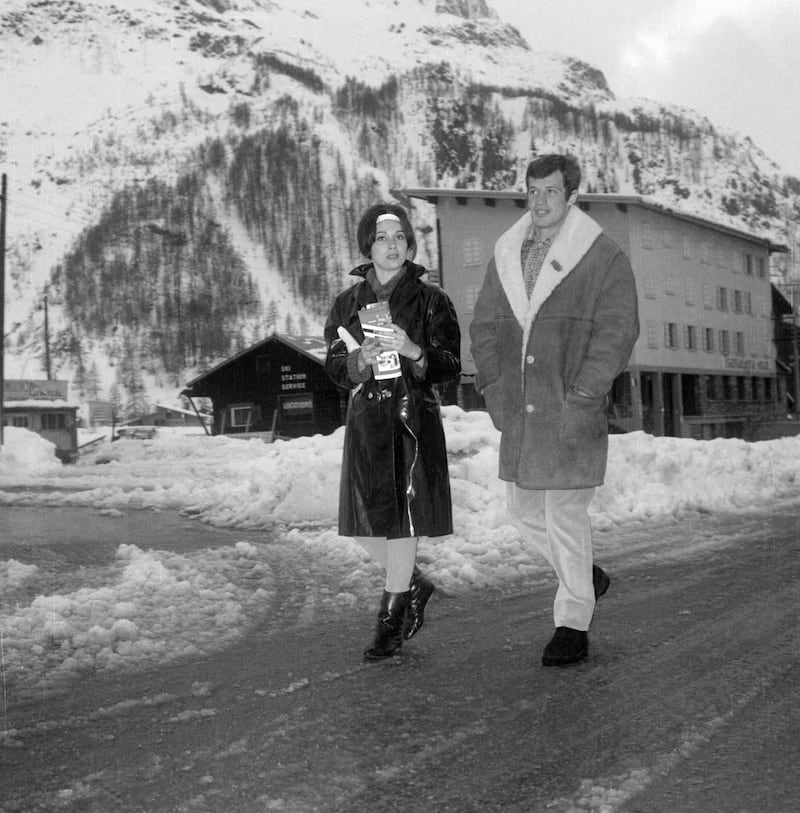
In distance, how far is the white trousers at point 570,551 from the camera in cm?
380

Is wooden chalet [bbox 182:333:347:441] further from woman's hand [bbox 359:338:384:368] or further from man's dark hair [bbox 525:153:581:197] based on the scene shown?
woman's hand [bbox 359:338:384:368]

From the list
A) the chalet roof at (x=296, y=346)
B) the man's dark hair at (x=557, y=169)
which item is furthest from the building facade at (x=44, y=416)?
the man's dark hair at (x=557, y=169)

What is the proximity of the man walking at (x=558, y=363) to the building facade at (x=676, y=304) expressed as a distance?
2632 centimetres

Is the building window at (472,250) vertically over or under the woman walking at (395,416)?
over

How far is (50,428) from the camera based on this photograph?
105 feet

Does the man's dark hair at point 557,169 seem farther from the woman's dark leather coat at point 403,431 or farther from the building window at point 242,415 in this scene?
the building window at point 242,415

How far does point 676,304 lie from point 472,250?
8.42 meters

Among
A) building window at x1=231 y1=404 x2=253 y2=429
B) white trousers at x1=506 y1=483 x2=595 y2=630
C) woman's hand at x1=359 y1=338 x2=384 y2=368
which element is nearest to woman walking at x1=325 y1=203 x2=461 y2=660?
woman's hand at x1=359 y1=338 x2=384 y2=368

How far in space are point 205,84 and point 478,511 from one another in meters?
195

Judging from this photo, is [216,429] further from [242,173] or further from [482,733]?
[242,173]

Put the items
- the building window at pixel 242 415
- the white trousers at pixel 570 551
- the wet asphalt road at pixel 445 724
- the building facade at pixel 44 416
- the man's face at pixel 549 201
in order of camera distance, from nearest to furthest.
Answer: the wet asphalt road at pixel 445 724
the white trousers at pixel 570 551
the man's face at pixel 549 201
the building facade at pixel 44 416
the building window at pixel 242 415

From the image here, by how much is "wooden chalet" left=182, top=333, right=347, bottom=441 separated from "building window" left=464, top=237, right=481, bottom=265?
5978mm

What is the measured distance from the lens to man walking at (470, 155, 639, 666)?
380cm

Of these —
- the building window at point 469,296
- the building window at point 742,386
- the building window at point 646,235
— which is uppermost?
the building window at point 646,235
